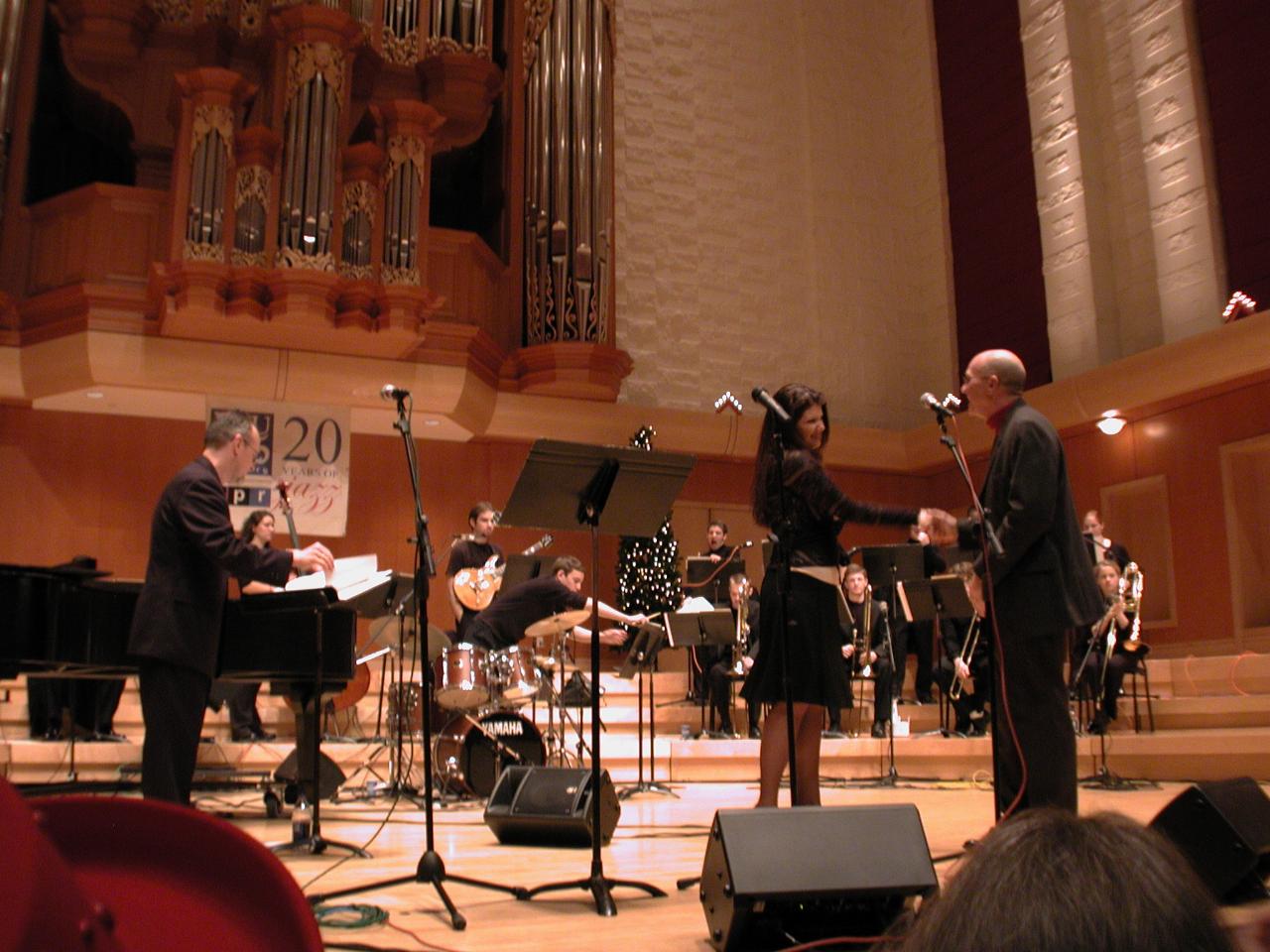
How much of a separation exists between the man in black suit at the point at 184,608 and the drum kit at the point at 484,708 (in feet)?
7.01

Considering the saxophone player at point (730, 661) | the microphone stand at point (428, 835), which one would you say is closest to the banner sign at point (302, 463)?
the saxophone player at point (730, 661)

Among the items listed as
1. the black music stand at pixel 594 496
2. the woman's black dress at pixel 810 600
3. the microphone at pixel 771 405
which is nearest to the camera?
the black music stand at pixel 594 496

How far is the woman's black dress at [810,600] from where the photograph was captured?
12.1 feet

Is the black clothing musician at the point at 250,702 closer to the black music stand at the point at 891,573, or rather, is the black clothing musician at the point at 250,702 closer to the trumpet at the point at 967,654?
the black music stand at the point at 891,573

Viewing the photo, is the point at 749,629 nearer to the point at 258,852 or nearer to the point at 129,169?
the point at 129,169

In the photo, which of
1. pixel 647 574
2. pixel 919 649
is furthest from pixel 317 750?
pixel 919 649

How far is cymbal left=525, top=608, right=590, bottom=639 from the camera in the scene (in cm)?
630

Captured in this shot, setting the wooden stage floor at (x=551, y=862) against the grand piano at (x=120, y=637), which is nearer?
the wooden stage floor at (x=551, y=862)

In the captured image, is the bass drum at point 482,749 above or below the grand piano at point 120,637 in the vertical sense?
below

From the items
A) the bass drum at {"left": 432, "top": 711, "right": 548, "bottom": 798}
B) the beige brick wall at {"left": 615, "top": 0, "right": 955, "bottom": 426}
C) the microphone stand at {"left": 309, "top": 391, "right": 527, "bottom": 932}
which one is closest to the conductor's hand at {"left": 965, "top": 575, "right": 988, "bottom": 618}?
the microphone stand at {"left": 309, "top": 391, "right": 527, "bottom": 932}

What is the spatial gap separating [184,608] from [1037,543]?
2740mm

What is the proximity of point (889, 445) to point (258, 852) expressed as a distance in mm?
11916

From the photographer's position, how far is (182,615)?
12.4 ft

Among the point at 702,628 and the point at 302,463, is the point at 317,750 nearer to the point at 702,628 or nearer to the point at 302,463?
the point at 702,628
